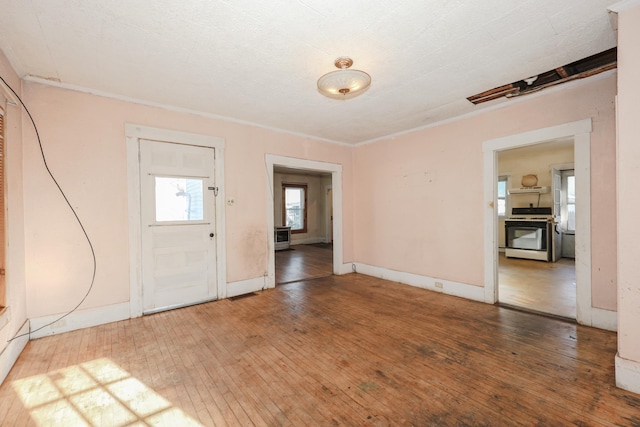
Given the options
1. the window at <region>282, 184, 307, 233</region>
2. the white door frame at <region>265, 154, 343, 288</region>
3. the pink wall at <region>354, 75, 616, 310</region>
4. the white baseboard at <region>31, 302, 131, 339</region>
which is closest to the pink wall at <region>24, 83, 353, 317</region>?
the white baseboard at <region>31, 302, 131, 339</region>

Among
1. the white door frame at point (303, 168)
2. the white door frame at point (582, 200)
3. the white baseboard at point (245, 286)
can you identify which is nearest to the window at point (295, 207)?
the white door frame at point (303, 168)

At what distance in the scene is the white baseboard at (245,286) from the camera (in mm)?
4070

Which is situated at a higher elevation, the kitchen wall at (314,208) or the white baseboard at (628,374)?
the kitchen wall at (314,208)

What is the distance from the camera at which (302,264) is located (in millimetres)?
6461

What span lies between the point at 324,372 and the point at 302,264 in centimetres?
433

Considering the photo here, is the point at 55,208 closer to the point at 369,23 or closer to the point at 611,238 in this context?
the point at 369,23

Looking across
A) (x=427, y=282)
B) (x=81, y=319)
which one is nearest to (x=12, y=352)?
(x=81, y=319)

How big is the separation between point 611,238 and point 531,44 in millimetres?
2115

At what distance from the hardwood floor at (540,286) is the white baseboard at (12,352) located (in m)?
5.18

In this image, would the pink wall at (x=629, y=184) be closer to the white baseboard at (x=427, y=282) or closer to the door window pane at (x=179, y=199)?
the white baseboard at (x=427, y=282)

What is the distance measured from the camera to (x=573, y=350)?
7.93 feet

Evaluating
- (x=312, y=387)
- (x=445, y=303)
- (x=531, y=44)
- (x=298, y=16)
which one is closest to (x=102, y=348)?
(x=312, y=387)

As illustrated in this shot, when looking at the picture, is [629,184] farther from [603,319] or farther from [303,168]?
Answer: [303,168]

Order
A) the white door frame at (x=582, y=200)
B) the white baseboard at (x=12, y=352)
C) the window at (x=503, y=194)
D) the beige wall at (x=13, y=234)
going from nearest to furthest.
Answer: the white baseboard at (x=12, y=352), the beige wall at (x=13, y=234), the white door frame at (x=582, y=200), the window at (x=503, y=194)
